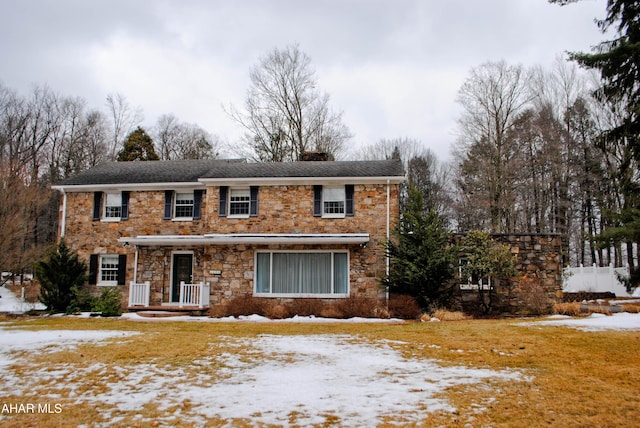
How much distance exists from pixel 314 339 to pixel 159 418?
5.34 metres

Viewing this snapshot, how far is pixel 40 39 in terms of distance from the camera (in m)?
16.4

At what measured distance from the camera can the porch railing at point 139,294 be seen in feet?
55.3

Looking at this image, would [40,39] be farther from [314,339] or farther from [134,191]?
[314,339]

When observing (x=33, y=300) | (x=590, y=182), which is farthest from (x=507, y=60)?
(x=33, y=300)

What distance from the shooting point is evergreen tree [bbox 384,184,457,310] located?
1491 centimetres

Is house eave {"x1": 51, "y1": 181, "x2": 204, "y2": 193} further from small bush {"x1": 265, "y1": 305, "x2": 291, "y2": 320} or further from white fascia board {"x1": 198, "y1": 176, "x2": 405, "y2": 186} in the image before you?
small bush {"x1": 265, "y1": 305, "x2": 291, "y2": 320}

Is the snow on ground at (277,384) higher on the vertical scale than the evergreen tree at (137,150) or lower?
lower

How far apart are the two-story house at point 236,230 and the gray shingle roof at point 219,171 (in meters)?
0.07

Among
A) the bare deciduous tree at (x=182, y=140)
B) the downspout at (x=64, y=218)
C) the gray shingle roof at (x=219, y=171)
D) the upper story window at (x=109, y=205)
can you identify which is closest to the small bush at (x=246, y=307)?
the gray shingle roof at (x=219, y=171)

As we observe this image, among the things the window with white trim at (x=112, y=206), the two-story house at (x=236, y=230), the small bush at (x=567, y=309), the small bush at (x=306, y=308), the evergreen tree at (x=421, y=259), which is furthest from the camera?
the window with white trim at (x=112, y=206)

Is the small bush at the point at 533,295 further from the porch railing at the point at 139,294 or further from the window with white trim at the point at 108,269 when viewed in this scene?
the window with white trim at the point at 108,269

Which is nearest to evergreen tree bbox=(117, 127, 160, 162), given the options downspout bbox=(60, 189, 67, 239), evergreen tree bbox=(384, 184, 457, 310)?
downspout bbox=(60, 189, 67, 239)

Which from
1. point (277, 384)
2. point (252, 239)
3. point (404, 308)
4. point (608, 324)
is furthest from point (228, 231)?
point (608, 324)

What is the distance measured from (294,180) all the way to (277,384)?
37.4 ft
